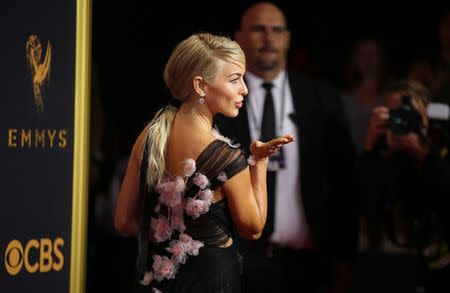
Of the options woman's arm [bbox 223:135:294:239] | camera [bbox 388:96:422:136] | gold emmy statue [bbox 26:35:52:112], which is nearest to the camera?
woman's arm [bbox 223:135:294:239]

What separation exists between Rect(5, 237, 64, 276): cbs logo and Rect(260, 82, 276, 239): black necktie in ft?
2.53

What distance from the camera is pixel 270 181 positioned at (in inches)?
133

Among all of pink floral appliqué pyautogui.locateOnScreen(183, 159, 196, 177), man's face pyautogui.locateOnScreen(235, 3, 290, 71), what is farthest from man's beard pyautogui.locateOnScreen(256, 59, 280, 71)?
pink floral appliqué pyautogui.locateOnScreen(183, 159, 196, 177)

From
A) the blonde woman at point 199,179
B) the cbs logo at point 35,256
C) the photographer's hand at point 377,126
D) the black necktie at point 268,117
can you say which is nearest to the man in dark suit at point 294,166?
the black necktie at point 268,117

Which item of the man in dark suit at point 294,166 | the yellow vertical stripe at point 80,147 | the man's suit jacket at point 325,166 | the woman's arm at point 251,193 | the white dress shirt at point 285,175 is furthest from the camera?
the man's suit jacket at point 325,166

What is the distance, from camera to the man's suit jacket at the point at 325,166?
358cm

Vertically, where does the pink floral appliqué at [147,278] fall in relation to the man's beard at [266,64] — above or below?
below

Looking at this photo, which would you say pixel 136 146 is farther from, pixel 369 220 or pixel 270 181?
pixel 369 220

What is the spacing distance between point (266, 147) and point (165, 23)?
1584 millimetres

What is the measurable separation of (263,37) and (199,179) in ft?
3.12

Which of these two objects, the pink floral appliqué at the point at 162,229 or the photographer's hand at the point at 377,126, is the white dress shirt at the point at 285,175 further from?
the pink floral appliqué at the point at 162,229

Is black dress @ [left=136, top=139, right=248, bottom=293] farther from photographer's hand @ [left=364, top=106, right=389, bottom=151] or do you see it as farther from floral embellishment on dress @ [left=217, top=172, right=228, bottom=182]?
photographer's hand @ [left=364, top=106, right=389, bottom=151]

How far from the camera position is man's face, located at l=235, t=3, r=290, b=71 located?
3332mm

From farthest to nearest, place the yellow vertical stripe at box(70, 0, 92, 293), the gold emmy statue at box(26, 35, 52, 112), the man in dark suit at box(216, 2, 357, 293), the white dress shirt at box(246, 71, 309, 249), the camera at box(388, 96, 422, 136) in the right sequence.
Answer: the camera at box(388, 96, 422, 136)
the white dress shirt at box(246, 71, 309, 249)
the man in dark suit at box(216, 2, 357, 293)
the yellow vertical stripe at box(70, 0, 92, 293)
the gold emmy statue at box(26, 35, 52, 112)
